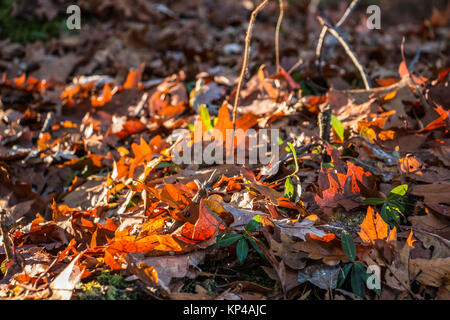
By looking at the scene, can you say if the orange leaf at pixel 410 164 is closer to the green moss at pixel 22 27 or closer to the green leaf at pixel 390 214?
the green leaf at pixel 390 214

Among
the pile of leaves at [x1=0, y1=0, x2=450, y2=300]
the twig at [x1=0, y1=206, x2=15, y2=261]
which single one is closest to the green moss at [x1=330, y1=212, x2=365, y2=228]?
the pile of leaves at [x1=0, y1=0, x2=450, y2=300]

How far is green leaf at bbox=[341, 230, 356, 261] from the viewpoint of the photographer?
1335 millimetres

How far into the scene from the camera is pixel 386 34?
4.80m

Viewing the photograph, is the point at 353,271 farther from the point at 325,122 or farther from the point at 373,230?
the point at 325,122

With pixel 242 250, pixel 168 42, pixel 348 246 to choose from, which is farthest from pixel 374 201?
pixel 168 42

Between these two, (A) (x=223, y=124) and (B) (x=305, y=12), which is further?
(B) (x=305, y=12)

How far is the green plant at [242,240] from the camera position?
1392 mm

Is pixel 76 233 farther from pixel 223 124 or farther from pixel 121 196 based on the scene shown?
pixel 223 124

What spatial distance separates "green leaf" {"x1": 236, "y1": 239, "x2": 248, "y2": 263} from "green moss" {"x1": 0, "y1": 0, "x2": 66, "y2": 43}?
3.69m

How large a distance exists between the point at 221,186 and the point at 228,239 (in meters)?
0.44

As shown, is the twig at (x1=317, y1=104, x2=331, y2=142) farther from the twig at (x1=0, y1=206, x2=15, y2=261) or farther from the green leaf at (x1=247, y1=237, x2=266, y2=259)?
the twig at (x1=0, y1=206, x2=15, y2=261)

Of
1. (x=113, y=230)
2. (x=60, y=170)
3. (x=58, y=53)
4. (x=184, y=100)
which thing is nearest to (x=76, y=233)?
(x=113, y=230)

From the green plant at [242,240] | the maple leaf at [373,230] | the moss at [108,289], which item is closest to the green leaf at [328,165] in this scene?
the maple leaf at [373,230]
